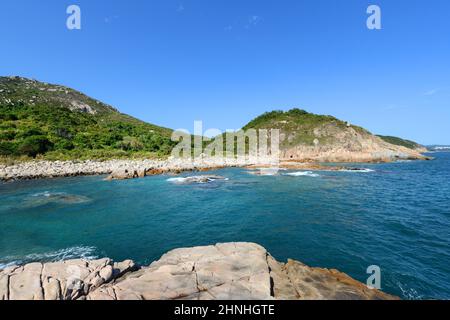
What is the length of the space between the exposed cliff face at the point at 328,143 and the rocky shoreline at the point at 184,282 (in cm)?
7269

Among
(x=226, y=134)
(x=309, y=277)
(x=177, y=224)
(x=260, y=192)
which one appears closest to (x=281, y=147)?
(x=226, y=134)

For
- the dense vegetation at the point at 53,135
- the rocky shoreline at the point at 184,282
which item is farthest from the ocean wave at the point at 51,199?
the dense vegetation at the point at 53,135

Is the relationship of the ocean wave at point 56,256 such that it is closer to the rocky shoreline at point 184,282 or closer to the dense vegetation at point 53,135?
the rocky shoreline at point 184,282

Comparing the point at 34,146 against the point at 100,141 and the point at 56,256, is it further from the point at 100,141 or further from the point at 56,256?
the point at 56,256

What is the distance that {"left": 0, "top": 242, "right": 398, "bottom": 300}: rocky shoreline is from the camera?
716cm

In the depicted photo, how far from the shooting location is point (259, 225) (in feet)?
56.9

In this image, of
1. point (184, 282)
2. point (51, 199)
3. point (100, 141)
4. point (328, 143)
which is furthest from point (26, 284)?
point (328, 143)

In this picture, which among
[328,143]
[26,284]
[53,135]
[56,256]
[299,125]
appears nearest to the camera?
[26,284]

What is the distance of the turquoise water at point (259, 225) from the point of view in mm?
12062

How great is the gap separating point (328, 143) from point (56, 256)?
87180 millimetres

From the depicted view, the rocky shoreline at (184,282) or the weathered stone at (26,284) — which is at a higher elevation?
the weathered stone at (26,284)

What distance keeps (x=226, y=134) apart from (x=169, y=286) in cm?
10658

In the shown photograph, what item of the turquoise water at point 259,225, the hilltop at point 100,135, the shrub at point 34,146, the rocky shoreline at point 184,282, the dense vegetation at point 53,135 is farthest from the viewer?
the hilltop at point 100,135

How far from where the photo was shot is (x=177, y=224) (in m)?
17.9
